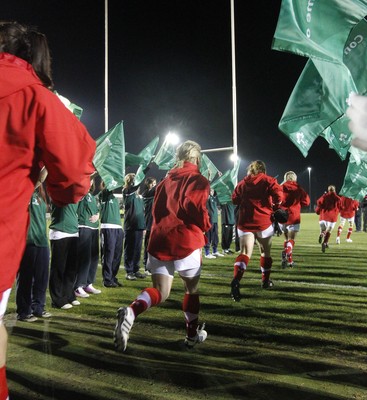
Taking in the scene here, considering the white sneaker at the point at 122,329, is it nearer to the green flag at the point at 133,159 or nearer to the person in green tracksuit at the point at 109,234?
the person in green tracksuit at the point at 109,234

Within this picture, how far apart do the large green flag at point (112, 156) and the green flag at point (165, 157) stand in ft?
11.7

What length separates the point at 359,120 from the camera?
5.39ft

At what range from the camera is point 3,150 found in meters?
1.55

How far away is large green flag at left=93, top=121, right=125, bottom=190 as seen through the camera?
6.88 metres

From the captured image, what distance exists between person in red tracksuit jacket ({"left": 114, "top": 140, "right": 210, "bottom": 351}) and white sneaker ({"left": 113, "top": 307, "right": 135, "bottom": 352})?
37 cm

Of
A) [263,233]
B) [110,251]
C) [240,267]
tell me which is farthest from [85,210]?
[263,233]

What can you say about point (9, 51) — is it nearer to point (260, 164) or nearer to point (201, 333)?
point (201, 333)

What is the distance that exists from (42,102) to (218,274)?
7.52 meters

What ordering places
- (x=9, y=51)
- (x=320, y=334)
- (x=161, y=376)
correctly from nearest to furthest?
(x=9, y=51) < (x=161, y=376) < (x=320, y=334)

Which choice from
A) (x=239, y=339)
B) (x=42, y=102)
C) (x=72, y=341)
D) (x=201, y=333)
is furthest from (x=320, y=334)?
Answer: (x=42, y=102)

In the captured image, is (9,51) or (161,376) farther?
(161,376)

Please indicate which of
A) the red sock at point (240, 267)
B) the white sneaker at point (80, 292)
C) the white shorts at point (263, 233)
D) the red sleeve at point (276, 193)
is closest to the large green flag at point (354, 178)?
the red sleeve at point (276, 193)

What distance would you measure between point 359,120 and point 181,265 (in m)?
2.49

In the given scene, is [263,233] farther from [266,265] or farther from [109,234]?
[109,234]
